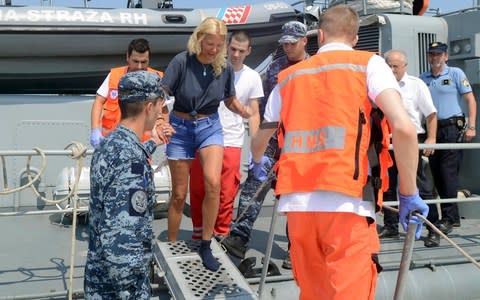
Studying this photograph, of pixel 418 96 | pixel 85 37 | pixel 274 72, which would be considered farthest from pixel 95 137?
pixel 85 37

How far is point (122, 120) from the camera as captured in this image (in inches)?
77.3

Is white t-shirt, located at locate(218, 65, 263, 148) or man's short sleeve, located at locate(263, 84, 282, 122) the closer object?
man's short sleeve, located at locate(263, 84, 282, 122)

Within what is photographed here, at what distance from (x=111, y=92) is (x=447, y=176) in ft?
9.40

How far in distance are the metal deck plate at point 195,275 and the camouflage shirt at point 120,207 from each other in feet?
3.15

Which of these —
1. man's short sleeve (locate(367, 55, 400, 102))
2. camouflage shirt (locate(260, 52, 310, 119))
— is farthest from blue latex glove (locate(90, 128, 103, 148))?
man's short sleeve (locate(367, 55, 400, 102))

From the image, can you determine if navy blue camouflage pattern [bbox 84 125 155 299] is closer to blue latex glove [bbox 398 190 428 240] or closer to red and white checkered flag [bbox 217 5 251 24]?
blue latex glove [bbox 398 190 428 240]

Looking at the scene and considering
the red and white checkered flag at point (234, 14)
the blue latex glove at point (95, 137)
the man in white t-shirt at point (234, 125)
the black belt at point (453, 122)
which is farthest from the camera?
the red and white checkered flag at point (234, 14)

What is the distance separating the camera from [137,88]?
1931 millimetres

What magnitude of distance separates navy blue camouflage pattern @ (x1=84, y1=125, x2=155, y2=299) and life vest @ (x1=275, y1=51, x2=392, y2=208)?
580mm

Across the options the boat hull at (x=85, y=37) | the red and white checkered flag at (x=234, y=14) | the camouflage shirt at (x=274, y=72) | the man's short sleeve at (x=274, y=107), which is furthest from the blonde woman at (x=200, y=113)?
the red and white checkered flag at (x=234, y=14)

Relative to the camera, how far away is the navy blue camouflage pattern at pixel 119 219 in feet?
5.98

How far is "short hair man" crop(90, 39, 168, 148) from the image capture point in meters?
3.64

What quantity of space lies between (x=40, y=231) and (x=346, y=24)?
3.38 meters

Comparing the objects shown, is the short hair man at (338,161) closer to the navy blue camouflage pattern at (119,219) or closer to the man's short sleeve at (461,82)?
the navy blue camouflage pattern at (119,219)
